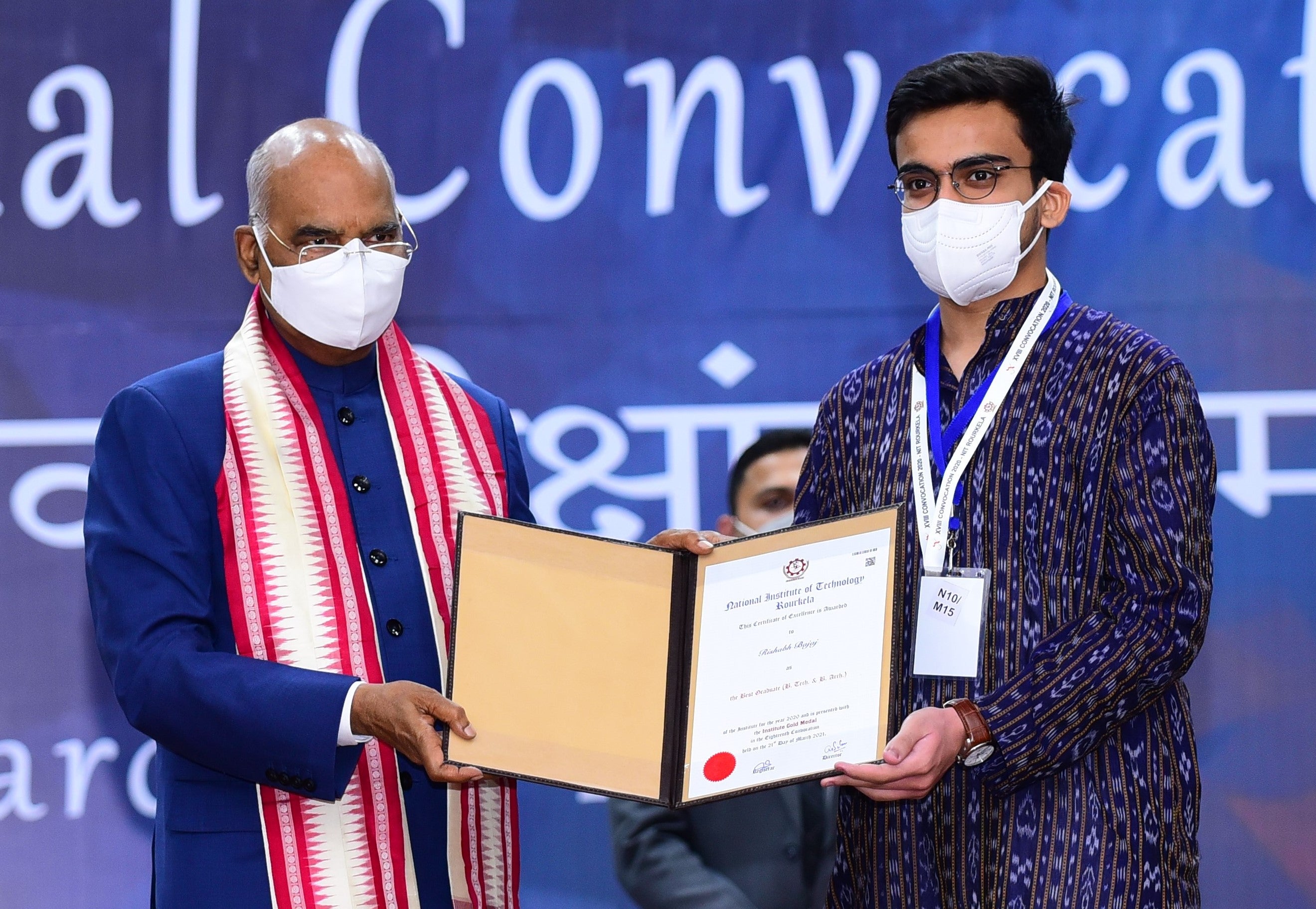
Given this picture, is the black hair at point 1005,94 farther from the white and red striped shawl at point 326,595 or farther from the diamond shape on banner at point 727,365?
the diamond shape on banner at point 727,365

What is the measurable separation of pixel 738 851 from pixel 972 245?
1.85 meters

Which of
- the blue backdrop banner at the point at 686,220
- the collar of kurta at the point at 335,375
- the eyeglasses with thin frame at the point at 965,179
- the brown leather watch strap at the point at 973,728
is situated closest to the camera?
the brown leather watch strap at the point at 973,728

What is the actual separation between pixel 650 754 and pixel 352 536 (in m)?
0.63

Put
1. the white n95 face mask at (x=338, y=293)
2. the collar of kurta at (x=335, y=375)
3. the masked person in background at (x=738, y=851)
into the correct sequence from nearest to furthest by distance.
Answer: the white n95 face mask at (x=338, y=293), the collar of kurta at (x=335, y=375), the masked person in background at (x=738, y=851)

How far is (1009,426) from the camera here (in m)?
2.04

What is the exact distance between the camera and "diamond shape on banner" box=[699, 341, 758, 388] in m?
3.72

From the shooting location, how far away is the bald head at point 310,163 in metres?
2.31

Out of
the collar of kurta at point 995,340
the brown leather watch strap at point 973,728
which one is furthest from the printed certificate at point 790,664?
the collar of kurta at point 995,340

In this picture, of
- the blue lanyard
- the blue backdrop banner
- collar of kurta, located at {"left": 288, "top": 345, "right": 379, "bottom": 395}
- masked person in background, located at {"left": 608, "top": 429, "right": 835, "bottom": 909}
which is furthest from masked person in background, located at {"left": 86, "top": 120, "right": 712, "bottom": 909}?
the blue backdrop banner

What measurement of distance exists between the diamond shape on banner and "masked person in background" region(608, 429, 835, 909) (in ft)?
1.62

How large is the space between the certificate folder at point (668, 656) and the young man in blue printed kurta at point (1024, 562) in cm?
8

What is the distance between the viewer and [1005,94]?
A: 2.14m

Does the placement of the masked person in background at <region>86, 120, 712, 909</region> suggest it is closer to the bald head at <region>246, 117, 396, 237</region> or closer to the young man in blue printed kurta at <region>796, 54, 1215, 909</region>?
the bald head at <region>246, 117, 396, 237</region>

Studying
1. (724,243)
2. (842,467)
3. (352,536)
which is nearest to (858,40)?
(724,243)
